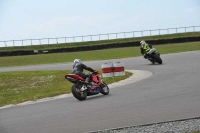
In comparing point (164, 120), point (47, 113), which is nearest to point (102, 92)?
point (47, 113)

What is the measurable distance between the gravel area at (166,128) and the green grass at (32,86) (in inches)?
332

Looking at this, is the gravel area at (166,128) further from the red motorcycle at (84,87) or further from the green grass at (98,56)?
the green grass at (98,56)

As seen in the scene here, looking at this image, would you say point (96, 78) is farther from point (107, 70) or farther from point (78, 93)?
point (107, 70)

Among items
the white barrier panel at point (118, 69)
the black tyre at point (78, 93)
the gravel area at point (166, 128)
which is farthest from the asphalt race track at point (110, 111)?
the white barrier panel at point (118, 69)

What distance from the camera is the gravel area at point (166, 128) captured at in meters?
9.92

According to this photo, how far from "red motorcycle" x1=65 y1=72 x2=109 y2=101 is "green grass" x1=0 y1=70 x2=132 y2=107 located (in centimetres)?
249

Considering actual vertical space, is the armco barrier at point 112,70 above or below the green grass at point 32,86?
above

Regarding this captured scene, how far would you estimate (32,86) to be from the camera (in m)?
23.9

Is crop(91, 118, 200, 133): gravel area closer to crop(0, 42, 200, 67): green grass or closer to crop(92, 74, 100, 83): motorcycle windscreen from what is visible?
crop(92, 74, 100, 83): motorcycle windscreen

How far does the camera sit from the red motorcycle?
16047 mm

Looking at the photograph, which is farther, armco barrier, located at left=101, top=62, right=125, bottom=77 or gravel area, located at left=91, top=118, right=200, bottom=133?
armco barrier, located at left=101, top=62, right=125, bottom=77

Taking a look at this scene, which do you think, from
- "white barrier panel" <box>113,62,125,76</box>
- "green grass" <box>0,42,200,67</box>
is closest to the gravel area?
"white barrier panel" <box>113,62,125,76</box>

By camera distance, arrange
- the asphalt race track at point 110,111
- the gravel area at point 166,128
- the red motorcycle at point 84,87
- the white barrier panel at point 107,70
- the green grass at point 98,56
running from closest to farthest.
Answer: the gravel area at point 166,128
the asphalt race track at point 110,111
the red motorcycle at point 84,87
the white barrier panel at point 107,70
the green grass at point 98,56

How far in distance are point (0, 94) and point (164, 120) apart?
12.1 metres
